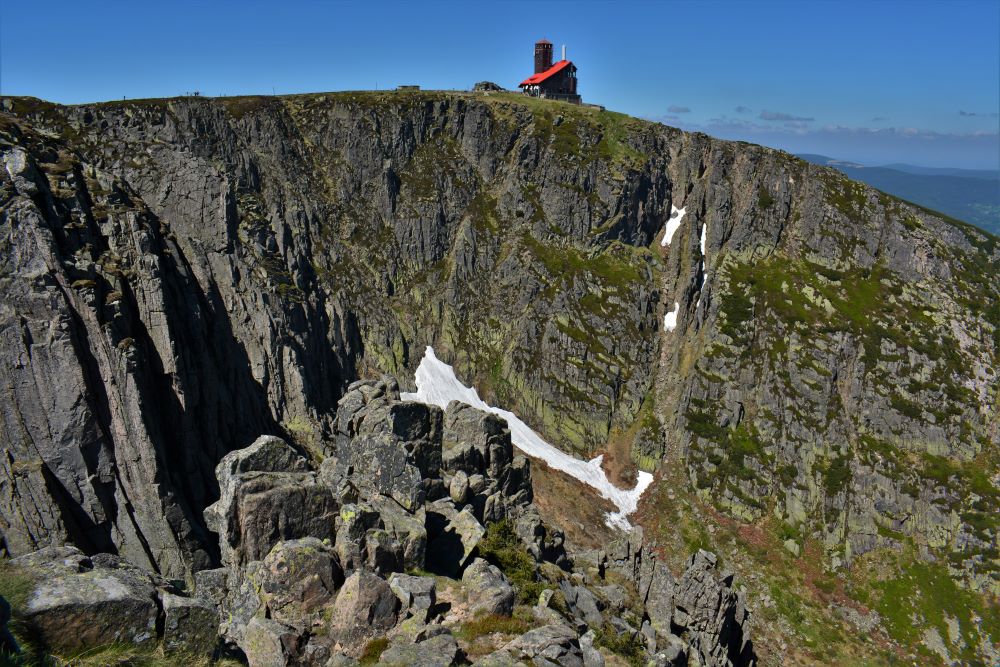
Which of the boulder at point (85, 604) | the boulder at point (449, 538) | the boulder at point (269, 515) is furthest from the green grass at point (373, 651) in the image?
the boulder at point (449, 538)

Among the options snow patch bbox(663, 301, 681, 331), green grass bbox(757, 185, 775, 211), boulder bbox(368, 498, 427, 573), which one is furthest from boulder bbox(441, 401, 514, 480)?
green grass bbox(757, 185, 775, 211)

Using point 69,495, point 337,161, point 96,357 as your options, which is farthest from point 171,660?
point 337,161

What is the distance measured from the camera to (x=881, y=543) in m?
74.7

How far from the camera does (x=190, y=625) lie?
1474cm

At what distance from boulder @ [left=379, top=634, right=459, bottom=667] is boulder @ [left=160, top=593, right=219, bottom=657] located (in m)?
4.61

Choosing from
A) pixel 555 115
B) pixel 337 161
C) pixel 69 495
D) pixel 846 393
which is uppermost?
pixel 555 115

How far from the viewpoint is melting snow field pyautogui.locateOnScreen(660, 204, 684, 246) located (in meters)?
116

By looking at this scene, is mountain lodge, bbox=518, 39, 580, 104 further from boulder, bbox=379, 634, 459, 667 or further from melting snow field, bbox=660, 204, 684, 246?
boulder, bbox=379, 634, 459, 667

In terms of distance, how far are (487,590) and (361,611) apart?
17.5 ft

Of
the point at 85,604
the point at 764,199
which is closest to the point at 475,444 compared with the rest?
the point at 85,604

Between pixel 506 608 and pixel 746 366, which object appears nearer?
pixel 506 608

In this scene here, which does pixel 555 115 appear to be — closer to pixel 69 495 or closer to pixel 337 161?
pixel 337 161

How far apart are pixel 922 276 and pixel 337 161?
346ft

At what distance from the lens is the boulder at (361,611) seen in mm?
17297
